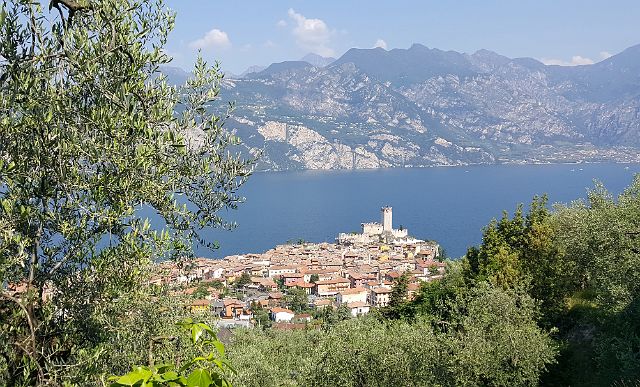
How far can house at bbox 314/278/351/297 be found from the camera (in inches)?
3201

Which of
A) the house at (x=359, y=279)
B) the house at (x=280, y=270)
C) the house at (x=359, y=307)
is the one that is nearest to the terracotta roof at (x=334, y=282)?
the house at (x=359, y=279)

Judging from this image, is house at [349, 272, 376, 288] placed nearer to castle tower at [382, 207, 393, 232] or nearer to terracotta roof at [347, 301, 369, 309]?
terracotta roof at [347, 301, 369, 309]

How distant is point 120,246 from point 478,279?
66.3ft

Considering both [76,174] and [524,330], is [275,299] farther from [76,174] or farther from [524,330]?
[76,174]

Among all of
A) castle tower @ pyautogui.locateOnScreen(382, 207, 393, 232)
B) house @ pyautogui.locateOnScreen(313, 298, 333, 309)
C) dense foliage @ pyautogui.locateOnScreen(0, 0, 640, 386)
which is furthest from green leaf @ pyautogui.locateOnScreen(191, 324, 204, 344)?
castle tower @ pyautogui.locateOnScreen(382, 207, 393, 232)

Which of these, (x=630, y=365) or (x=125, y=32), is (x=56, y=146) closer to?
(x=125, y=32)

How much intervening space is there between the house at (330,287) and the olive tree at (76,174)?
76.2 metres

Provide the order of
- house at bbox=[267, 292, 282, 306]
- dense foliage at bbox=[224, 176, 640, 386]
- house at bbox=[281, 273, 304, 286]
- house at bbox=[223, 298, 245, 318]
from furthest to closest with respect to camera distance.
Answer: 1. house at bbox=[281, 273, 304, 286]
2. house at bbox=[267, 292, 282, 306]
3. house at bbox=[223, 298, 245, 318]
4. dense foliage at bbox=[224, 176, 640, 386]

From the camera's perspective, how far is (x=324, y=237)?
12638cm

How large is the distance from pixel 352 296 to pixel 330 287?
6.55 m

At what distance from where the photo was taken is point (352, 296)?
76812 millimetres

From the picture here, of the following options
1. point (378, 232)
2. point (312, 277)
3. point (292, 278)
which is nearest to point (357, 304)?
point (292, 278)

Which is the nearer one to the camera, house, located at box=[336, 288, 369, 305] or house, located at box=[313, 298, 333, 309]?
A: house, located at box=[313, 298, 333, 309]

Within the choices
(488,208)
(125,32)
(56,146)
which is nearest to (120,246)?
(56,146)
